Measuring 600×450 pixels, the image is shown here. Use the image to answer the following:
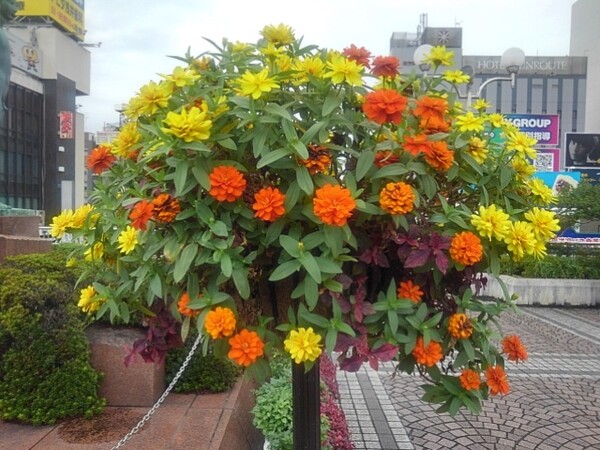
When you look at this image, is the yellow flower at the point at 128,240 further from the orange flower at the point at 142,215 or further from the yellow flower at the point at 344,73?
the yellow flower at the point at 344,73

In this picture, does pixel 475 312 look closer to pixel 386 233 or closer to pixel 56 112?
pixel 386 233

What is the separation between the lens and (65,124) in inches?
1478

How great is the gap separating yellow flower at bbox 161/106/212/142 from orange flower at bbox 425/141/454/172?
53 cm

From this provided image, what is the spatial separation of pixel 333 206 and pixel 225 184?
0.83 feet

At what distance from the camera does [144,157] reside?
1.41 meters

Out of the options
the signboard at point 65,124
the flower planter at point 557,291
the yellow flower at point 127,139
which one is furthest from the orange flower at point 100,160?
the signboard at point 65,124

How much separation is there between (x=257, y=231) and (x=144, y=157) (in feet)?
1.11

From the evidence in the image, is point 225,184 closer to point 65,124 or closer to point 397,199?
point 397,199

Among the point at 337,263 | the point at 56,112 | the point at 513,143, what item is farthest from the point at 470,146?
the point at 56,112

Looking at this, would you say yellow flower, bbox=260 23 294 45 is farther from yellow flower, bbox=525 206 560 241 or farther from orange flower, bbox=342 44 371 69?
yellow flower, bbox=525 206 560 241

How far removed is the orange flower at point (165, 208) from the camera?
132cm

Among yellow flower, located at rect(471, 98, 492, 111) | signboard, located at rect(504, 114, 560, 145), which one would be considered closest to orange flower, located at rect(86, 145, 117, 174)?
yellow flower, located at rect(471, 98, 492, 111)

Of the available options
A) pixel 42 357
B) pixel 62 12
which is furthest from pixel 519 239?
pixel 62 12

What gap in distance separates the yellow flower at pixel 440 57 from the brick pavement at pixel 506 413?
232 centimetres
